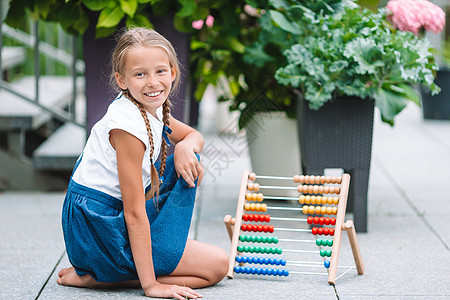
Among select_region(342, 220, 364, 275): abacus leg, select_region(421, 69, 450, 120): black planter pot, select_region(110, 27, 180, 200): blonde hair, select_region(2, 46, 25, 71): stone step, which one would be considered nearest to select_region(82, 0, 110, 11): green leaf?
select_region(110, 27, 180, 200): blonde hair

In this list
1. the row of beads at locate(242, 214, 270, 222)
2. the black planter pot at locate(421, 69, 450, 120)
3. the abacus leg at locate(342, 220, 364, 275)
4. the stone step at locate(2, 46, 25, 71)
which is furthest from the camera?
the black planter pot at locate(421, 69, 450, 120)

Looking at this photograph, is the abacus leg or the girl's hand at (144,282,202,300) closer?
the girl's hand at (144,282,202,300)

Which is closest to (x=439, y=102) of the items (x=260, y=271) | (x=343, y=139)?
(x=343, y=139)

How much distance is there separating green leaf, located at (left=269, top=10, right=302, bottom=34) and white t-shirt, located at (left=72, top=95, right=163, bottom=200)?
3.94 ft

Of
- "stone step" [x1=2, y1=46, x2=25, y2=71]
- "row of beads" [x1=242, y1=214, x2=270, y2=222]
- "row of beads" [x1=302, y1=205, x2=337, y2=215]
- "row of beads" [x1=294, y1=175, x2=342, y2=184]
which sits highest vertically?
"stone step" [x1=2, y1=46, x2=25, y2=71]

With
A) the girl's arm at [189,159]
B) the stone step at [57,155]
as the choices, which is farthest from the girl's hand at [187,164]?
the stone step at [57,155]

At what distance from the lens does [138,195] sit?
2.60 meters

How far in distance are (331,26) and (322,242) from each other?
1.25 metres

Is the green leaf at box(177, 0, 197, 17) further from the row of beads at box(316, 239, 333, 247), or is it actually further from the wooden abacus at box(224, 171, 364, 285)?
the row of beads at box(316, 239, 333, 247)

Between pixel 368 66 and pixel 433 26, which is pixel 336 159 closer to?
pixel 368 66

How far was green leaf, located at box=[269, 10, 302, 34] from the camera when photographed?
3648mm

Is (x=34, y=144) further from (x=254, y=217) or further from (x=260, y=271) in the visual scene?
(x=260, y=271)

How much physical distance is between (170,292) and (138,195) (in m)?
0.41

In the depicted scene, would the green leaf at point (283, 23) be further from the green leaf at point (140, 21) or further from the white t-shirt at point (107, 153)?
the white t-shirt at point (107, 153)
